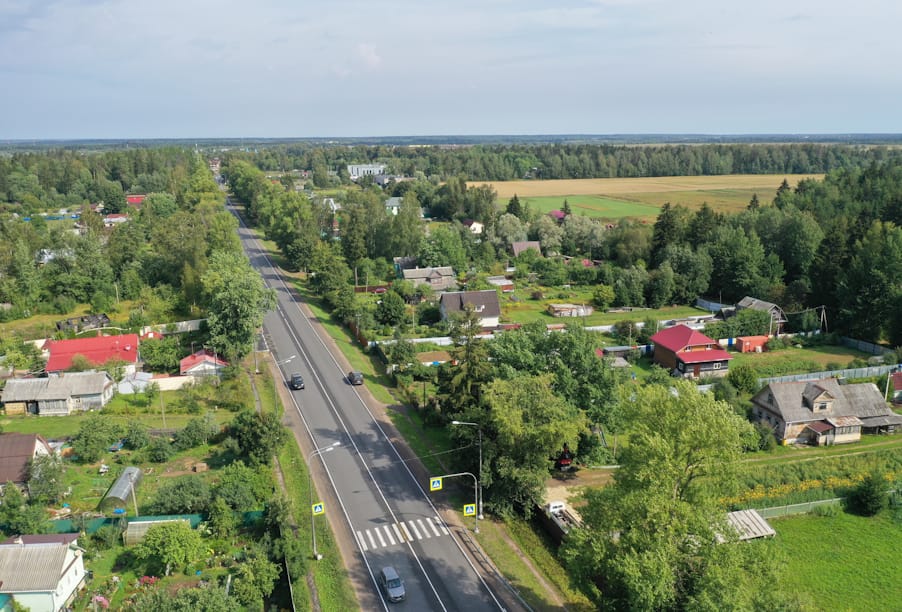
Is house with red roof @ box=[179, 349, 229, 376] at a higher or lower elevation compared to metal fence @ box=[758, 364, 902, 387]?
higher

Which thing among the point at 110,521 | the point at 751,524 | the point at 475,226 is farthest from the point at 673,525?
the point at 475,226

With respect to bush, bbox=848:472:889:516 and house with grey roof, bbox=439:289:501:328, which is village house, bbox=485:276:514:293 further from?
bush, bbox=848:472:889:516

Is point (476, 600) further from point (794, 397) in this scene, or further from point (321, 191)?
point (321, 191)

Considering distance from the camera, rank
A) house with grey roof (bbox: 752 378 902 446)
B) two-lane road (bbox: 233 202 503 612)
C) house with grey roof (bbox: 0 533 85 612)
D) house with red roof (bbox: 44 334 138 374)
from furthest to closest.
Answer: house with red roof (bbox: 44 334 138 374)
house with grey roof (bbox: 752 378 902 446)
two-lane road (bbox: 233 202 503 612)
house with grey roof (bbox: 0 533 85 612)

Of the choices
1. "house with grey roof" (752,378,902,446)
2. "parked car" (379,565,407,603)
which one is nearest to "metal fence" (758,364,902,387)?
"house with grey roof" (752,378,902,446)

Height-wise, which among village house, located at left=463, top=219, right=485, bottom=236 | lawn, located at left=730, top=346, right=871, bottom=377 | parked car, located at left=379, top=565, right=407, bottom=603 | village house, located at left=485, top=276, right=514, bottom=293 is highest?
village house, located at left=463, top=219, right=485, bottom=236

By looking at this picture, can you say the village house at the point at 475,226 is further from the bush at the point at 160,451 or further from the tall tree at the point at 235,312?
the bush at the point at 160,451

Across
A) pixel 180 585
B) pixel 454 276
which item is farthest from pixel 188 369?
pixel 454 276
